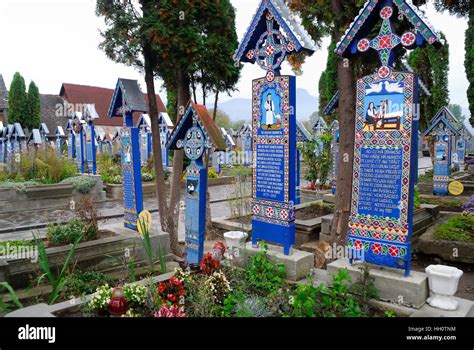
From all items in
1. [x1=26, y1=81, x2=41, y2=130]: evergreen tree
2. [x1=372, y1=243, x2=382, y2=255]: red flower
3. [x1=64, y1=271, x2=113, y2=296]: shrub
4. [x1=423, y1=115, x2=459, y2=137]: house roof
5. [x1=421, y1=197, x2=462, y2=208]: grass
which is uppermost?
[x1=26, y1=81, x2=41, y2=130]: evergreen tree

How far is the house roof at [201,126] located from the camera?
18.6 feet

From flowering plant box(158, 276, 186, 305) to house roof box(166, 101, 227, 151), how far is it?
1.98 metres

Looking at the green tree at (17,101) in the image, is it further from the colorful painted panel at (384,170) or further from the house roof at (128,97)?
Answer: the colorful painted panel at (384,170)

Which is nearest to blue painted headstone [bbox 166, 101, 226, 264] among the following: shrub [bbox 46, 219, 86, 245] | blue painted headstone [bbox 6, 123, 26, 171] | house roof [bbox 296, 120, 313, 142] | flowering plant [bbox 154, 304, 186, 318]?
flowering plant [bbox 154, 304, 186, 318]

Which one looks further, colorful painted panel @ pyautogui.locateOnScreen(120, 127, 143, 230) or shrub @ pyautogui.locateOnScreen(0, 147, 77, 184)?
shrub @ pyautogui.locateOnScreen(0, 147, 77, 184)

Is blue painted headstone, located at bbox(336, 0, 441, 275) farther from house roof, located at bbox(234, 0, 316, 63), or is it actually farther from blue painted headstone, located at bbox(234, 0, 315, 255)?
blue painted headstone, located at bbox(234, 0, 315, 255)

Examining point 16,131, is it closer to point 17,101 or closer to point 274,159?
point 17,101

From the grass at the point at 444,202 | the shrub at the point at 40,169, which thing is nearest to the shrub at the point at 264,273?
the grass at the point at 444,202

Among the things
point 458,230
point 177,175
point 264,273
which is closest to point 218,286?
point 264,273

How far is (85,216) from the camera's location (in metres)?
6.99

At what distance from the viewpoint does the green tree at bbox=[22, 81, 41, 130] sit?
3469 cm

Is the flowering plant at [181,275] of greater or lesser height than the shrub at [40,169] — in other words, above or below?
below

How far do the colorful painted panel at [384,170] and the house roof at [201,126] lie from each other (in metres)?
1.91
